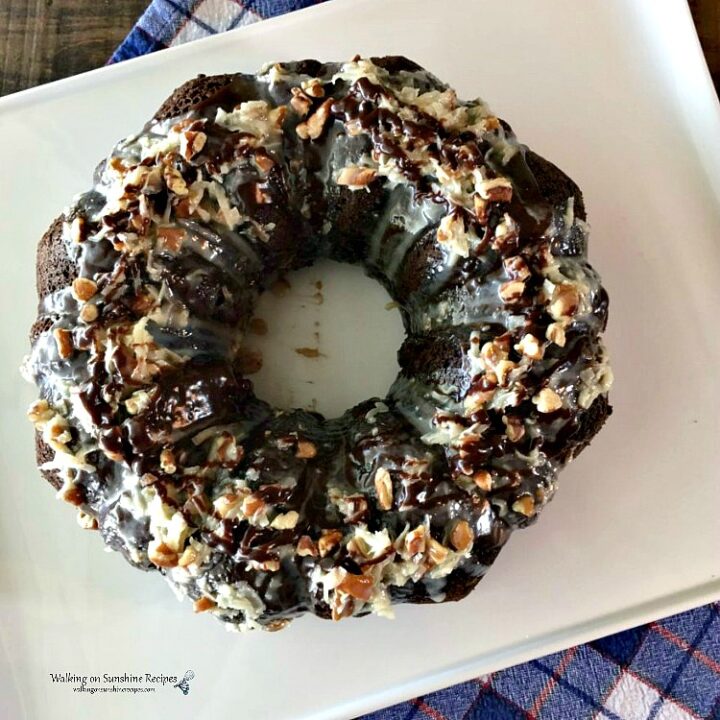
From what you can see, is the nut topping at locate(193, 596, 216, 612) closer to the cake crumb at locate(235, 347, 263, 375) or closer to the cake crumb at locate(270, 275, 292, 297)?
the cake crumb at locate(235, 347, 263, 375)

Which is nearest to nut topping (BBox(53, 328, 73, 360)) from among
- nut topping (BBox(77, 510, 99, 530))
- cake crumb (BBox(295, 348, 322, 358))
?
nut topping (BBox(77, 510, 99, 530))

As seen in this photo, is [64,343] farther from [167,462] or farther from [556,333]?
[556,333]

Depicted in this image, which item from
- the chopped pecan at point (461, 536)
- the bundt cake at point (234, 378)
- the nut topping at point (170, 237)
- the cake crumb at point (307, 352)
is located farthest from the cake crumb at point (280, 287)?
the chopped pecan at point (461, 536)

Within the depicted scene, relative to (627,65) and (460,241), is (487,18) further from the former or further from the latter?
(460,241)

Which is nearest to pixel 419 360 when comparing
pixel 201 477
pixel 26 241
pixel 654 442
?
pixel 201 477

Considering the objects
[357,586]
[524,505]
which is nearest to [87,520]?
[357,586]

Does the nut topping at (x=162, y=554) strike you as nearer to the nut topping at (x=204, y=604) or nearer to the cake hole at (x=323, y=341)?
the nut topping at (x=204, y=604)
